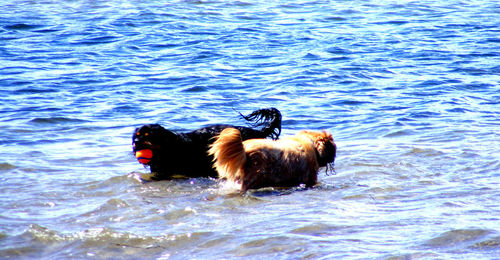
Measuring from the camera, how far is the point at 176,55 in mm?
14711

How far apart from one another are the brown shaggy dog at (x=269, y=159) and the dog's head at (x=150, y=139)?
598 millimetres

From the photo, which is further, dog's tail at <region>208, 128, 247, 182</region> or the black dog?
the black dog

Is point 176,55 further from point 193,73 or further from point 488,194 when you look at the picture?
point 488,194

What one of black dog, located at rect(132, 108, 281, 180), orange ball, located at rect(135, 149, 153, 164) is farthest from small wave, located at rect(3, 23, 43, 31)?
orange ball, located at rect(135, 149, 153, 164)

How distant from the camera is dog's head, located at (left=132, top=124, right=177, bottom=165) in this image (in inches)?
272

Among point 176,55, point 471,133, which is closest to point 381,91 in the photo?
point 471,133

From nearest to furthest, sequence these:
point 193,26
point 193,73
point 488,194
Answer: point 488,194 → point 193,73 → point 193,26

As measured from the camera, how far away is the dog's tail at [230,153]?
20.9 ft

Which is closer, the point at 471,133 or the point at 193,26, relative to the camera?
the point at 471,133

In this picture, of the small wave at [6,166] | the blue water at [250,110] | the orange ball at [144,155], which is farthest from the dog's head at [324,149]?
the small wave at [6,166]

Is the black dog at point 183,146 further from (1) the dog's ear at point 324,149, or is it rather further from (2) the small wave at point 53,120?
(2) the small wave at point 53,120

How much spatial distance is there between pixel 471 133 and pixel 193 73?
5.68 metres

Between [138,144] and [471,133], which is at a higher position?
[138,144]

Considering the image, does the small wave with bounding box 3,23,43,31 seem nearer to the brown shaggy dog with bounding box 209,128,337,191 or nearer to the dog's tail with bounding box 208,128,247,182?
the brown shaggy dog with bounding box 209,128,337,191
